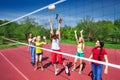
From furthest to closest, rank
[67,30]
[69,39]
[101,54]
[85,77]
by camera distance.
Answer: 1. [69,39]
2. [67,30]
3. [85,77]
4. [101,54]

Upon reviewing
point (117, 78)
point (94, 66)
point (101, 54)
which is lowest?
point (117, 78)

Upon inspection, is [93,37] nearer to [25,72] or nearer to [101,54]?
[25,72]

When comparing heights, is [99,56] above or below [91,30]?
below

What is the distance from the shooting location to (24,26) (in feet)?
149

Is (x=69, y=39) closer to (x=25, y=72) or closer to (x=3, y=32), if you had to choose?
(x=3, y=32)

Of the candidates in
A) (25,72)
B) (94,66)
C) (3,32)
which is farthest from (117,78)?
(3,32)

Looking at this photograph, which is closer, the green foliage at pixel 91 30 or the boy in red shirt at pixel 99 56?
the boy in red shirt at pixel 99 56

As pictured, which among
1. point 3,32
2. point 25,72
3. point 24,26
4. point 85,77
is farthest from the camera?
point 24,26

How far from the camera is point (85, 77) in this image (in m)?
7.47

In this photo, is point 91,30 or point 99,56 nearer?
point 99,56

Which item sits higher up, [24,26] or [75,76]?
[24,26]

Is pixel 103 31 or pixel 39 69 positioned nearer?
pixel 39 69

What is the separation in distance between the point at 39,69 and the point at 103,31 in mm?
18407

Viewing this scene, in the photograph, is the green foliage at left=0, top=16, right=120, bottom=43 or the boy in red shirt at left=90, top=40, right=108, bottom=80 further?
the green foliage at left=0, top=16, right=120, bottom=43
